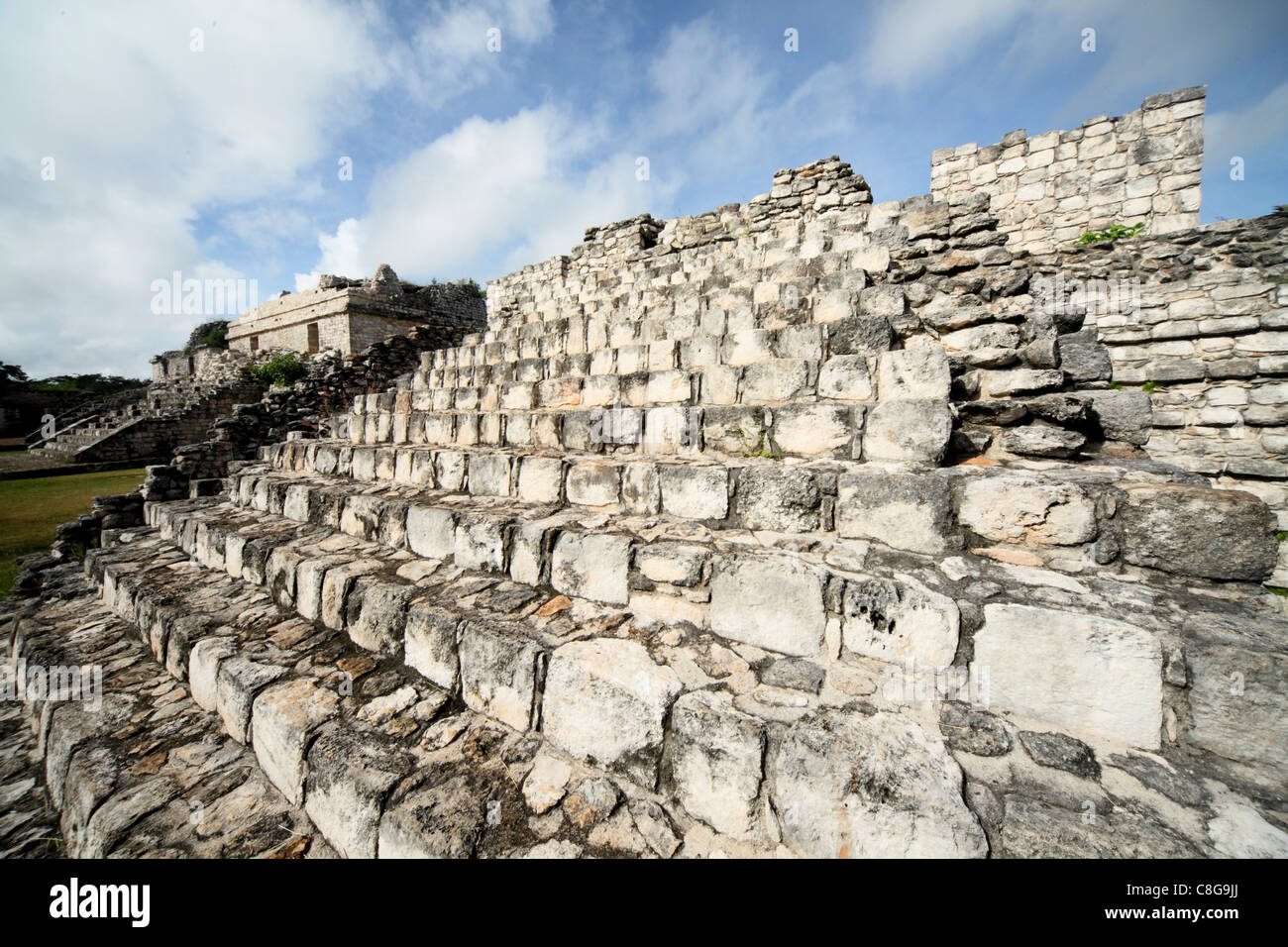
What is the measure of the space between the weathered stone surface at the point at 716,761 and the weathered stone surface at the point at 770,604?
32 cm

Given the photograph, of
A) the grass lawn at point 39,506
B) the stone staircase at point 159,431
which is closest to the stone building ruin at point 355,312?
the stone staircase at point 159,431

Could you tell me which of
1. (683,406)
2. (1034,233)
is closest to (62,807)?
(683,406)

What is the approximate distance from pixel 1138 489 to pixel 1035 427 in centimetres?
53

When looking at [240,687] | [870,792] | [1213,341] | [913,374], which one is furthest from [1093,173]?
[240,687]

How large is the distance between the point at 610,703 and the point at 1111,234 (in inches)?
346

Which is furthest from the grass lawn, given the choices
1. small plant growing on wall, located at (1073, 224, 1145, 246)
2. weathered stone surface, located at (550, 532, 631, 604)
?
small plant growing on wall, located at (1073, 224, 1145, 246)

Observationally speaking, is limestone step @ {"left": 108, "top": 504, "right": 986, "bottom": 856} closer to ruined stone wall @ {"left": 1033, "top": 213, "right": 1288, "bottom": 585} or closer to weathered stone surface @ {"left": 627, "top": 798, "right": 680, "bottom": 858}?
weathered stone surface @ {"left": 627, "top": 798, "right": 680, "bottom": 858}

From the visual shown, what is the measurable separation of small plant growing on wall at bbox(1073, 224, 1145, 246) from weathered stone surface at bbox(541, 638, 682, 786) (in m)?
8.27

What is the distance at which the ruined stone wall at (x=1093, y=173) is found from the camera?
18.9 ft

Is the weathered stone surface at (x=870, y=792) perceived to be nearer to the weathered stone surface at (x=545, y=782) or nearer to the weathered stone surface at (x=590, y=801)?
the weathered stone surface at (x=590, y=801)

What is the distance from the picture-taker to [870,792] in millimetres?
1246

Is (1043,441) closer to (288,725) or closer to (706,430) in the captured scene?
(706,430)

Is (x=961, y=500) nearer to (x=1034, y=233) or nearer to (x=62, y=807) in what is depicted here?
(x=62, y=807)
